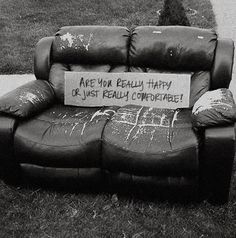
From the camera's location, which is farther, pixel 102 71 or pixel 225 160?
pixel 102 71

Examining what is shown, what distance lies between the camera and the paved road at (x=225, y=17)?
25.2ft

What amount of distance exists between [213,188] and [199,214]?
0.73 ft

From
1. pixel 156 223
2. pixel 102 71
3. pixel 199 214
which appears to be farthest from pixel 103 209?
pixel 102 71

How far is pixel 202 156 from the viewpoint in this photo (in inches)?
132

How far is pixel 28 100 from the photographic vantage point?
3883 millimetres

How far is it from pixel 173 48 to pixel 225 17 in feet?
15.4

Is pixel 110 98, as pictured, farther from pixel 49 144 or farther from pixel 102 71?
pixel 49 144

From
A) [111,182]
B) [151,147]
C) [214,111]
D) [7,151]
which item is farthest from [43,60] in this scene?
[214,111]

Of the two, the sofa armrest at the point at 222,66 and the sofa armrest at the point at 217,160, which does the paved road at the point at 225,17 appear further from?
the sofa armrest at the point at 217,160

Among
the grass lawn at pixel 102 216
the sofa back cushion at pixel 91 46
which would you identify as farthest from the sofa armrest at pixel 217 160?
the sofa back cushion at pixel 91 46

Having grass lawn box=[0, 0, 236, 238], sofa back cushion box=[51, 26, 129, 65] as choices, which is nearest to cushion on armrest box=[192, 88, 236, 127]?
grass lawn box=[0, 0, 236, 238]

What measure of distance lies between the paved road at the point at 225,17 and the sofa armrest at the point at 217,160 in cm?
438

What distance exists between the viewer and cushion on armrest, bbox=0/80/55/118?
12.2ft

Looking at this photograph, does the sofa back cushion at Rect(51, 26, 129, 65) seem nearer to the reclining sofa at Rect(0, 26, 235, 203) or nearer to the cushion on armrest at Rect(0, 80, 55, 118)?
the reclining sofa at Rect(0, 26, 235, 203)
